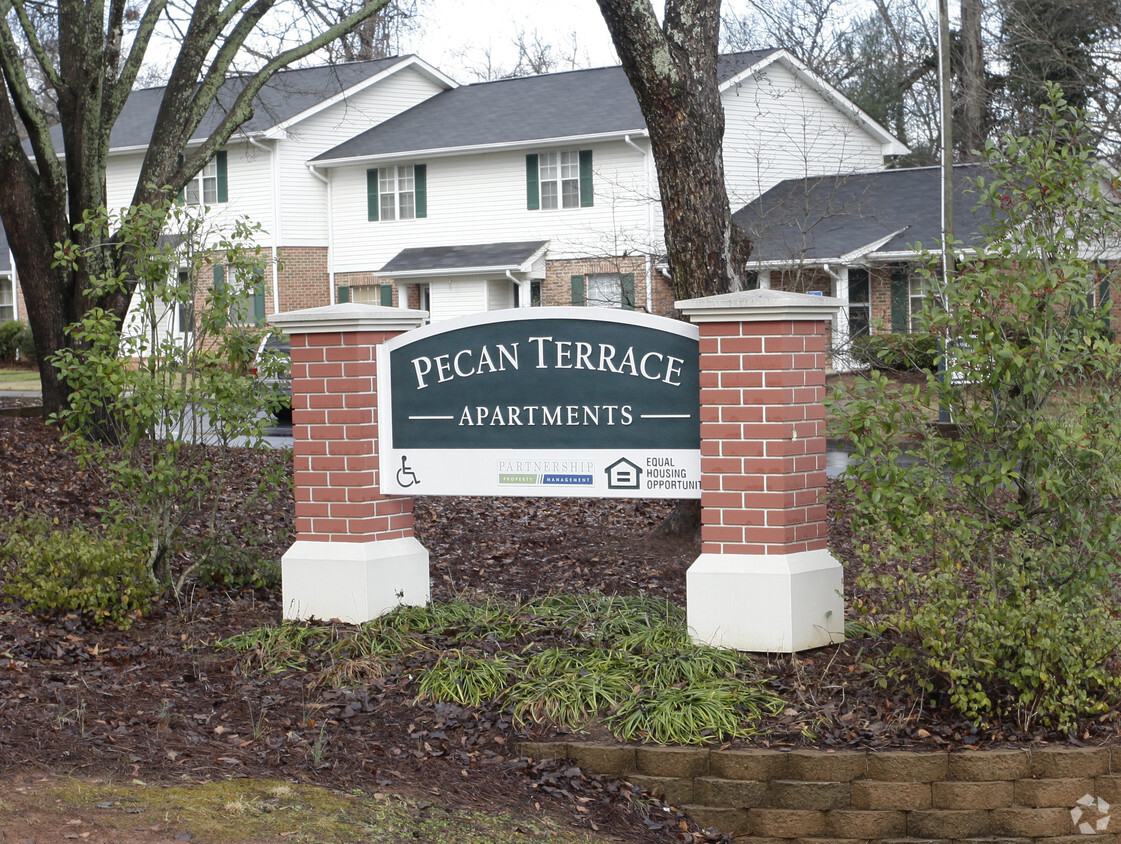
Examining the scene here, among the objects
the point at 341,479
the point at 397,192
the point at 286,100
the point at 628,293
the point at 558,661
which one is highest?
the point at 286,100

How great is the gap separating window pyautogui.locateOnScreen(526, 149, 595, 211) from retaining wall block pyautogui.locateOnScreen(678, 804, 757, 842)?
23065 mm

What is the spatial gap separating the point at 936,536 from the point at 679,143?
383cm

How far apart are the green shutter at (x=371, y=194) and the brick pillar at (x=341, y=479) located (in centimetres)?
2389

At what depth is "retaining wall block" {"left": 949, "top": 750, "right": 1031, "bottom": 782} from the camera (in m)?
4.86

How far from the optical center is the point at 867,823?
4934 millimetres

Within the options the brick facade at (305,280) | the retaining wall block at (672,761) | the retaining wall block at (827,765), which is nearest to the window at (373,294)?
the brick facade at (305,280)

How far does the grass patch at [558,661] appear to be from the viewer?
17.6 ft

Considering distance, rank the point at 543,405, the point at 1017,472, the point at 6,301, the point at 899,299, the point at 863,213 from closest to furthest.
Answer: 1. the point at 1017,472
2. the point at 543,405
3. the point at 899,299
4. the point at 863,213
5. the point at 6,301

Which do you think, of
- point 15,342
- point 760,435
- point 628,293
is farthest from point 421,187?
point 760,435

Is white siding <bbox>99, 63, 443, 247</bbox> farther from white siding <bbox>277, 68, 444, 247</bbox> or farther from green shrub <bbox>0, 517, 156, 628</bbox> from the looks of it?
green shrub <bbox>0, 517, 156, 628</bbox>

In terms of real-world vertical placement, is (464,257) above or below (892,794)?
above

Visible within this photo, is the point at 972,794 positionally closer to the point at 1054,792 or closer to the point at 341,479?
the point at 1054,792

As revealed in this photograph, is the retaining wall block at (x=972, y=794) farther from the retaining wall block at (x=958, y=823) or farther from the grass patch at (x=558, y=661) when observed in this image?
the grass patch at (x=558, y=661)

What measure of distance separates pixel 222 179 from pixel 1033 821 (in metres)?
28.9
